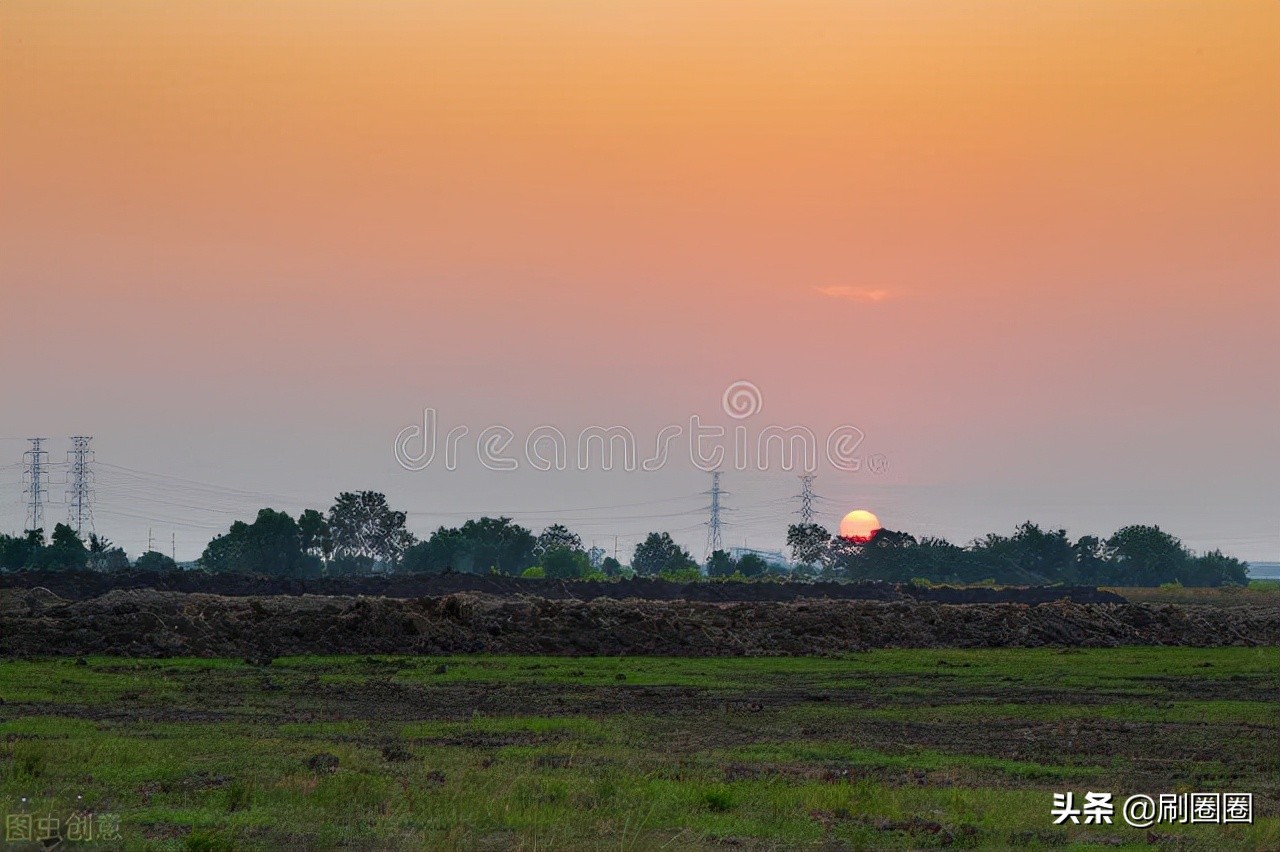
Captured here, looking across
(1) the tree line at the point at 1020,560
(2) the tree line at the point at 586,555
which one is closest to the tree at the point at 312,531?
(2) the tree line at the point at 586,555

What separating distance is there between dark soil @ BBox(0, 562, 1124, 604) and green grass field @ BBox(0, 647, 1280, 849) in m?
38.4

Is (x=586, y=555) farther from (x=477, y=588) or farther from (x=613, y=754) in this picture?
(x=613, y=754)

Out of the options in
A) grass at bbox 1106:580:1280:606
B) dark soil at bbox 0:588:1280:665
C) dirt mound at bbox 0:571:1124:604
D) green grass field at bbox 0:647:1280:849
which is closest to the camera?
green grass field at bbox 0:647:1280:849

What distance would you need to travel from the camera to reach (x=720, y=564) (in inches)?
6289

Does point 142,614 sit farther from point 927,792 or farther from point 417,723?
point 927,792

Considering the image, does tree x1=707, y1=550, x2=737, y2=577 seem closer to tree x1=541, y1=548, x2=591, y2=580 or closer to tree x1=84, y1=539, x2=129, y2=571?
tree x1=541, y1=548, x2=591, y2=580

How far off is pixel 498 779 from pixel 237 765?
4.16 m

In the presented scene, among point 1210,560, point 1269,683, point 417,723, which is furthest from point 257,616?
point 1210,560

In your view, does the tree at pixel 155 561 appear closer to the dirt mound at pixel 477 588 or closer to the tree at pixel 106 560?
the tree at pixel 106 560

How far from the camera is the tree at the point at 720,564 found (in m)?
158

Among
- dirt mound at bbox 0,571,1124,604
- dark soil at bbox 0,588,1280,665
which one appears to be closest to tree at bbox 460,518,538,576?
dirt mound at bbox 0,571,1124,604

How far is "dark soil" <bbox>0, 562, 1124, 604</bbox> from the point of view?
76.2 metres

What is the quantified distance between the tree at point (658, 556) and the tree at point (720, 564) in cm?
1373

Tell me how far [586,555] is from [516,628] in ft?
380
